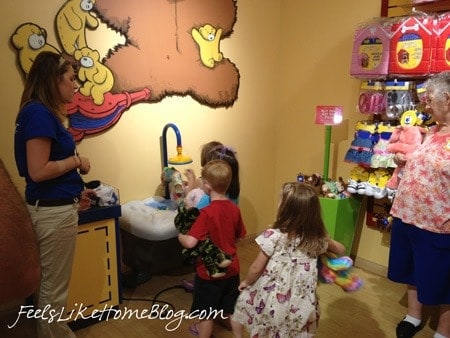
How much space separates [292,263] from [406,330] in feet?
3.37

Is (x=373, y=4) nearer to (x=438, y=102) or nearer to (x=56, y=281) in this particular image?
(x=438, y=102)

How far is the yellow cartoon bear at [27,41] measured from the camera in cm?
213

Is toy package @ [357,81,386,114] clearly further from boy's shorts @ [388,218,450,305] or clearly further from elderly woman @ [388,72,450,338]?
boy's shorts @ [388,218,450,305]

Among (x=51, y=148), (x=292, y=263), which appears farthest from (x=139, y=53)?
(x=292, y=263)

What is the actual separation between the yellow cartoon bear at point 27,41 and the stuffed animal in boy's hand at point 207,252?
1.21 meters

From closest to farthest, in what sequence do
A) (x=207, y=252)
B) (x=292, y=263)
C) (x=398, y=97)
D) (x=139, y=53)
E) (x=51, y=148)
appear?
(x=292, y=263) < (x=51, y=148) < (x=207, y=252) < (x=398, y=97) < (x=139, y=53)

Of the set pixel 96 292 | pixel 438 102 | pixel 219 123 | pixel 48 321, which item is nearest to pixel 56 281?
pixel 48 321

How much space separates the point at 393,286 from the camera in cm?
272

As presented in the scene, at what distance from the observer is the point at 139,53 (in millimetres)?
2578

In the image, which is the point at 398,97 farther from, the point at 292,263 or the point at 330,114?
the point at 292,263

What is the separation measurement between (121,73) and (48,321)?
1.46 m

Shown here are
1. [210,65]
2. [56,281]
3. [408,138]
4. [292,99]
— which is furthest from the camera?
[292,99]

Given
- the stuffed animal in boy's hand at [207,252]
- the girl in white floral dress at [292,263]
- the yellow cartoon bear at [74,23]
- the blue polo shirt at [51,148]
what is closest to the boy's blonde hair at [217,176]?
the stuffed animal in boy's hand at [207,252]

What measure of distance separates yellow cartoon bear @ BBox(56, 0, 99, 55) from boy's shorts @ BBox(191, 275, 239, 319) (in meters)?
1.47
